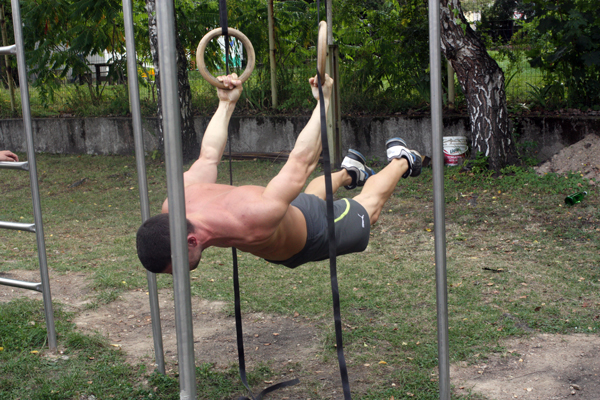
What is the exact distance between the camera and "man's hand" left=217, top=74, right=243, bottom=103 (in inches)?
117

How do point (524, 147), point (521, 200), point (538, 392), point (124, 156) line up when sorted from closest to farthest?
point (538, 392)
point (521, 200)
point (524, 147)
point (124, 156)

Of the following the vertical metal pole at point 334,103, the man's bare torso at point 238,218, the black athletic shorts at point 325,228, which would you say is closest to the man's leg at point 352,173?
the black athletic shorts at point 325,228

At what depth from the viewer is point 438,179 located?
6.91 ft

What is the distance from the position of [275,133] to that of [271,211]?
22.2 feet

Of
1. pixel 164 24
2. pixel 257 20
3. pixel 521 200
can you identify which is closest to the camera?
pixel 164 24

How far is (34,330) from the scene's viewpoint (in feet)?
12.0

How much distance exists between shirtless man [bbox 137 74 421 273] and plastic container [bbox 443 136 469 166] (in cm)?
423

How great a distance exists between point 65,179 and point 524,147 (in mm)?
6586

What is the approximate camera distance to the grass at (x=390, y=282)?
3.21 metres

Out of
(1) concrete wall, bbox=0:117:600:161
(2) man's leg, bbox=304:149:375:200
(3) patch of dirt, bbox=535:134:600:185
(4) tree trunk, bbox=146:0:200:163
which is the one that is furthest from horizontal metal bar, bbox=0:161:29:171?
(3) patch of dirt, bbox=535:134:600:185

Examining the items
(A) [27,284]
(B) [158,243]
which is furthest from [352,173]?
(A) [27,284]

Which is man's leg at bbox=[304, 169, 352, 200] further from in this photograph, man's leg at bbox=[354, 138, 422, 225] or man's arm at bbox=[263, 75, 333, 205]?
man's arm at bbox=[263, 75, 333, 205]

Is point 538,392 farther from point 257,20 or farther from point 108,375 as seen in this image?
point 257,20

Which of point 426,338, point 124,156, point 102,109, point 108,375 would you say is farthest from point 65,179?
point 426,338
